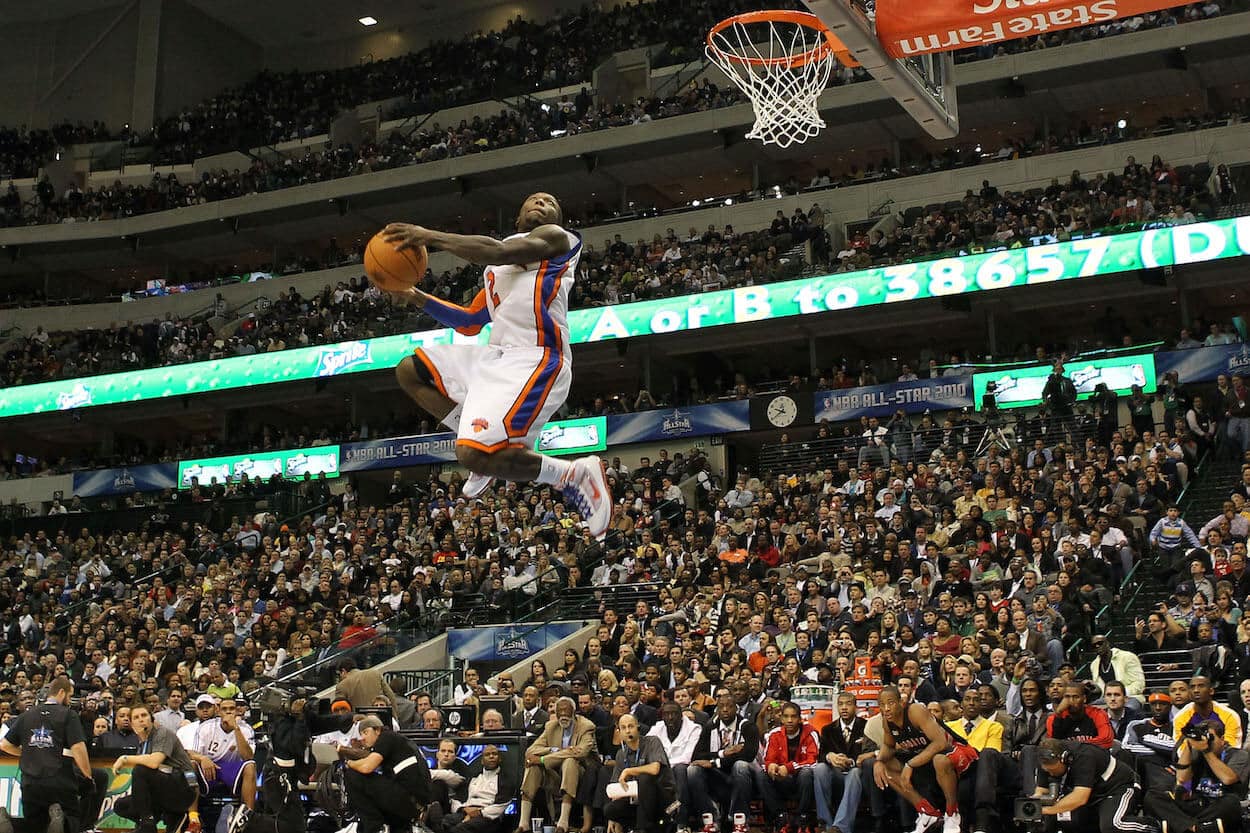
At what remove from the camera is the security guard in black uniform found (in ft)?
38.1

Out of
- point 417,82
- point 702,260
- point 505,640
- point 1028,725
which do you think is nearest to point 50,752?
point 1028,725

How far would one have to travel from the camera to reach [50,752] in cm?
1166

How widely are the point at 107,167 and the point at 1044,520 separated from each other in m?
37.0

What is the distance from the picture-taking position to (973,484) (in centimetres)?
2167

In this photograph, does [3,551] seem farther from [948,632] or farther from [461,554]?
[948,632]

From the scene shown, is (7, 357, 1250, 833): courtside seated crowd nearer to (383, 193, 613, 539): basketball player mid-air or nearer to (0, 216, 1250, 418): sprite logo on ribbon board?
(0, 216, 1250, 418): sprite logo on ribbon board

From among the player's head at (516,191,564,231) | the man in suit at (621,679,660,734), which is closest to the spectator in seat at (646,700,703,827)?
the man in suit at (621,679,660,734)

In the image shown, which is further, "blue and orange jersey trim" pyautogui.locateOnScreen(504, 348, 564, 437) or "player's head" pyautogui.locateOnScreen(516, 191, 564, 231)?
"player's head" pyautogui.locateOnScreen(516, 191, 564, 231)

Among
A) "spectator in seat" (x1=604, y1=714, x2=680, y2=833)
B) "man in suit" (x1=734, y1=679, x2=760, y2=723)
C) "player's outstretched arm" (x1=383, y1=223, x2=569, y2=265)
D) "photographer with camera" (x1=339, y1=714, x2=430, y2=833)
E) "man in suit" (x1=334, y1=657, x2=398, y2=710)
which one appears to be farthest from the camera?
"man in suit" (x1=334, y1=657, x2=398, y2=710)

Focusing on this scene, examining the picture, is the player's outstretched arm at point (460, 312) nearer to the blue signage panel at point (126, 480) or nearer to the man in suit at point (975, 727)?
the man in suit at point (975, 727)

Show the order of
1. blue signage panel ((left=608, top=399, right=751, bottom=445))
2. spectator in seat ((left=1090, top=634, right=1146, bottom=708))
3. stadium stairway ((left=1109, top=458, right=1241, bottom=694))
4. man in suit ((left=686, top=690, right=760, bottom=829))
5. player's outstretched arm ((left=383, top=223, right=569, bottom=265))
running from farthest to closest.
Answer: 1. blue signage panel ((left=608, top=399, right=751, bottom=445))
2. stadium stairway ((left=1109, top=458, right=1241, bottom=694))
3. spectator in seat ((left=1090, top=634, right=1146, bottom=708))
4. man in suit ((left=686, top=690, right=760, bottom=829))
5. player's outstretched arm ((left=383, top=223, right=569, bottom=265))

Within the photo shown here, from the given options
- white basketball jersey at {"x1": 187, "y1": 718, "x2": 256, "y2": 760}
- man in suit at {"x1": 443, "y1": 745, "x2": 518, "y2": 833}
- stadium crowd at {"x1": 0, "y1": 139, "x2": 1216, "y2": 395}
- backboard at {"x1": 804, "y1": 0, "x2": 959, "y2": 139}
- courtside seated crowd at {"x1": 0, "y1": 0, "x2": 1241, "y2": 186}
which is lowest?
man in suit at {"x1": 443, "y1": 745, "x2": 518, "y2": 833}

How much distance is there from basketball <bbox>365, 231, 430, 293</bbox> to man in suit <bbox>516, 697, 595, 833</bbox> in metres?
8.13

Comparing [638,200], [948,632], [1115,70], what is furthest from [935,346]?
[948,632]
